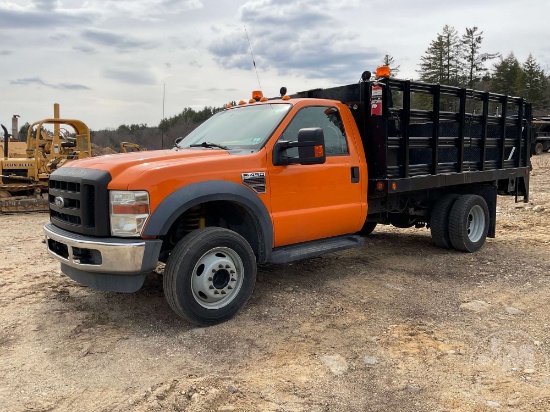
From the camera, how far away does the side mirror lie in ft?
14.7

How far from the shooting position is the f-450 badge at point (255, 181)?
14.8ft

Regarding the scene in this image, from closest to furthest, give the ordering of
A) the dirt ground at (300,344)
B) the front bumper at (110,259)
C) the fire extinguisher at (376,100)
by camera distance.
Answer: the dirt ground at (300,344), the front bumper at (110,259), the fire extinguisher at (376,100)

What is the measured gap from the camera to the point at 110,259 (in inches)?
155

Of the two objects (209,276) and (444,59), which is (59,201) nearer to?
(209,276)

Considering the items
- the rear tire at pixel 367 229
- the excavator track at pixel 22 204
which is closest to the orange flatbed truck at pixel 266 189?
the rear tire at pixel 367 229

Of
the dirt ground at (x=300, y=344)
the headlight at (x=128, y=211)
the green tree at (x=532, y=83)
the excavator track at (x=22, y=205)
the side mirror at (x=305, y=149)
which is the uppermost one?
the green tree at (x=532, y=83)

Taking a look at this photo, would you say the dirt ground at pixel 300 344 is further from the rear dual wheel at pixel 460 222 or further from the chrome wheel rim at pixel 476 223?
the chrome wheel rim at pixel 476 223

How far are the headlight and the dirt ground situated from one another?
0.91m

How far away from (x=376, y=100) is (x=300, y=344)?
120 inches

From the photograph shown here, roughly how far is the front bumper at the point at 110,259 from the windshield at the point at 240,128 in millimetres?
1466

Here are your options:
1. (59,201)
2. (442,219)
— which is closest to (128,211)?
(59,201)

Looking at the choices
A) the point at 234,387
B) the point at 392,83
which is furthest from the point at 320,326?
the point at 392,83

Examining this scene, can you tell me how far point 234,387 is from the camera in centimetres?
321

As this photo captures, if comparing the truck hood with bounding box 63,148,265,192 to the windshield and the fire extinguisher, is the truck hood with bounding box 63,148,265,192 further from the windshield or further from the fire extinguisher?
the fire extinguisher
